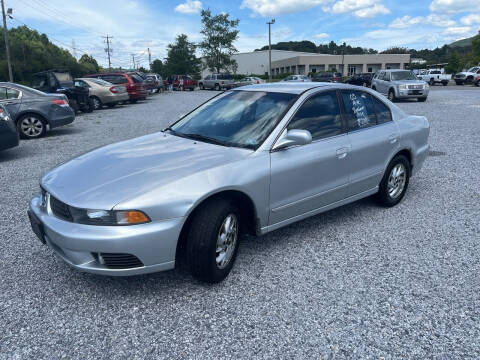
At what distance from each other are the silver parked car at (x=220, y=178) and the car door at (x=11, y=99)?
7.04 m

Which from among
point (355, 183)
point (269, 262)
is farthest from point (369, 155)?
point (269, 262)

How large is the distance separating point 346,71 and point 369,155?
3290 inches

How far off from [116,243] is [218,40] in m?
71.8

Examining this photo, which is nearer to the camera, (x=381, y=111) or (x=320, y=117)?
(x=320, y=117)

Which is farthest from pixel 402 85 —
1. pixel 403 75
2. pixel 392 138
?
pixel 392 138

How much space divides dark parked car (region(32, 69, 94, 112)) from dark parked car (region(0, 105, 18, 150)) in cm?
743

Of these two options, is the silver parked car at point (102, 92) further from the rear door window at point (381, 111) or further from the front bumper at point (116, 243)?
the front bumper at point (116, 243)

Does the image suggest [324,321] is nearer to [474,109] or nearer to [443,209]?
[443,209]

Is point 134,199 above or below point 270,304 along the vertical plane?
above

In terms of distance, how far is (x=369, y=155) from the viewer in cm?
403

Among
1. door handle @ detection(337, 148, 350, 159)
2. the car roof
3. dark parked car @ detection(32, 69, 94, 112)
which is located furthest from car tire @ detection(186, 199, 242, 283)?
dark parked car @ detection(32, 69, 94, 112)

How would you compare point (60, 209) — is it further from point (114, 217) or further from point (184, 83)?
point (184, 83)

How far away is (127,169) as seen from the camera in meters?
2.90

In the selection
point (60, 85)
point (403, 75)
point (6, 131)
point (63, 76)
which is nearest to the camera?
point (6, 131)
